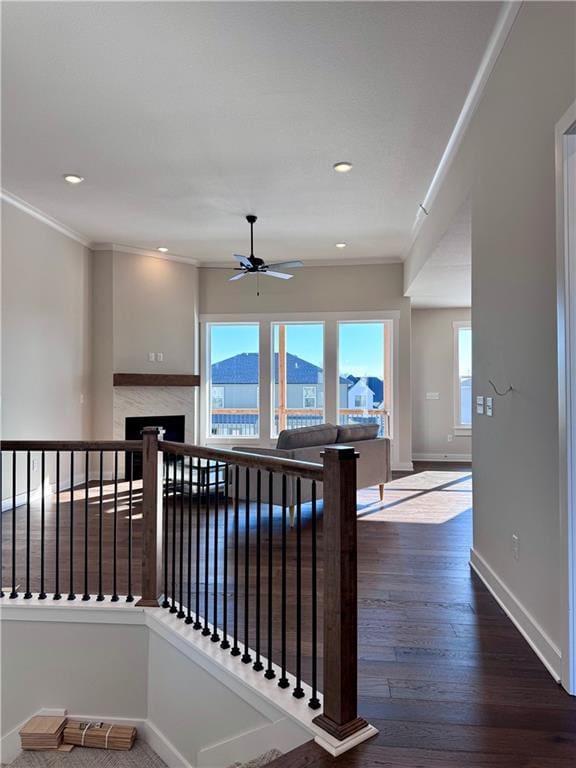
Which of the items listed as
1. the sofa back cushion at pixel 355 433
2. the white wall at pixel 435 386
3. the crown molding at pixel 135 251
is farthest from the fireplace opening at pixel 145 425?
the white wall at pixel 435 386

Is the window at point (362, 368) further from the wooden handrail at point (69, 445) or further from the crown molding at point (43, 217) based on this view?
the wooden handrail at point (69, 445)

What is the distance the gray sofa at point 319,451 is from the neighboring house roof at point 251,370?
2489mm

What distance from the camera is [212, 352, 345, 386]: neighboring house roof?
791 centimetres

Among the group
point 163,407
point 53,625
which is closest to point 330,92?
point 53,625

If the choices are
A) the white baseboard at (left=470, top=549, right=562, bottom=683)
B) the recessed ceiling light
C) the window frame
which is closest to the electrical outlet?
the white baseboard at (left=470, top=549, right=562, bottom=683)

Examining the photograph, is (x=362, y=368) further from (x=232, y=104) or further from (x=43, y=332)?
(x=232, y=104)

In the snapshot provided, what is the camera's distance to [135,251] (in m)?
7.04

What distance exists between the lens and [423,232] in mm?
5637

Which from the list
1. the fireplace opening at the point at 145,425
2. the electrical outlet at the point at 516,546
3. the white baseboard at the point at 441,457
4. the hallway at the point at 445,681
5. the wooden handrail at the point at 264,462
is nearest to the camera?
the hallway at the point at 445,681

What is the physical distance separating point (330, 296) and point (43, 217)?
4.11 metres

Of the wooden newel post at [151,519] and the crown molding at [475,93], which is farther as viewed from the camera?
the wooden newel post at [151,519]

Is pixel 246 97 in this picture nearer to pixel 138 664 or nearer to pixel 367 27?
pixel 367 27

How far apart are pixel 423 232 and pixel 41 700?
5.48 m

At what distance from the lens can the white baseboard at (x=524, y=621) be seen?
6.84ft
